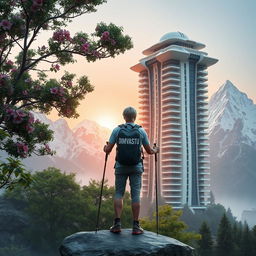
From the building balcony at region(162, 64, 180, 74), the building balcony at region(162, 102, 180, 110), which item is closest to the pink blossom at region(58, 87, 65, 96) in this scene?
the building balcony at region(162, 102, 180, 110)

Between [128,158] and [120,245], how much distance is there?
2.15m

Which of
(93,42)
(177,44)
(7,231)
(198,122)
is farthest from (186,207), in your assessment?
(93,42)

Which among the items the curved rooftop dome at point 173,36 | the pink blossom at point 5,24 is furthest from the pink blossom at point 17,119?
the curved rooftop dome at point 173,36

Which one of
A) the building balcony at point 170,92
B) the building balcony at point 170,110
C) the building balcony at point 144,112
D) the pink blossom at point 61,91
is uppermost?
the building balcony at point 170,92

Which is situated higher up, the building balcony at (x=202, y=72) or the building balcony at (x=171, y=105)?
the building balcony at (x=202, y=72)

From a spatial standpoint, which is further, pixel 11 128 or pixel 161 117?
pixel 161 117

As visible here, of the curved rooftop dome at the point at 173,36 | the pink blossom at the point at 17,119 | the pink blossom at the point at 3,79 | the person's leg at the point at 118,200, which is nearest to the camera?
the person's leg at the point at 118,200

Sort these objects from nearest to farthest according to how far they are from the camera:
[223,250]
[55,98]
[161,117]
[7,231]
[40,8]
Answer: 1. [40,8]
2. [55,98]
3. [223,250]
4. [7,231]
5. [161,117]

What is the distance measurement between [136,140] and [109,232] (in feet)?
8.43

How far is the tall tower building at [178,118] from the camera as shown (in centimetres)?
14862

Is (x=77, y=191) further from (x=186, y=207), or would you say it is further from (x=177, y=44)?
(x=177, y=44)

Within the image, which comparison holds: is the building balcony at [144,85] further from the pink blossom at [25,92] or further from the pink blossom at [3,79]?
the pink blossom at [3,79]

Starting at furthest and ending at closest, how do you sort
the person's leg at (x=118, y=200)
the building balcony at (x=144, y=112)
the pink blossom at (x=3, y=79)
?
the building balcony at (x=144, y=112), the pink blossom at (x=3, y=79), the person's leg at (x=118, y=200)

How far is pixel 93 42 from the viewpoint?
56.2 ft
